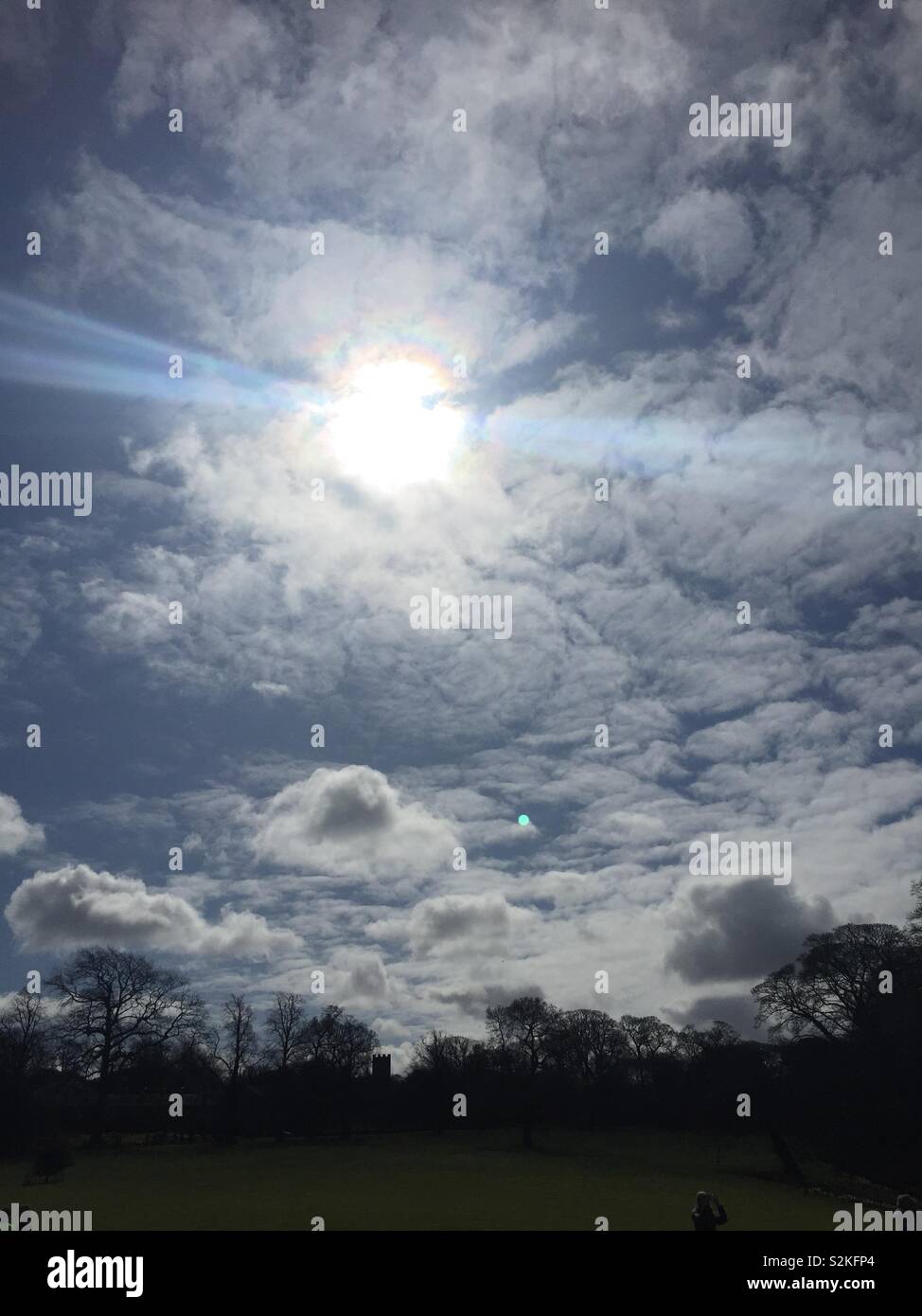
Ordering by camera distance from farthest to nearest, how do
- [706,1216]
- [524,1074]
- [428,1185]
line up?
[524,1074], [428,1185], [706,1216]

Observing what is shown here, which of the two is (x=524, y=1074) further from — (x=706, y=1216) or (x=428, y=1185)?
(x=706, y=1216)

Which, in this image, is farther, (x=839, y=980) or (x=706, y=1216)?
(x=839, y=980)

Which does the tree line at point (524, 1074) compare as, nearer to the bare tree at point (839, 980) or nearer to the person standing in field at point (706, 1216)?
the bare tree at point (839, 980)

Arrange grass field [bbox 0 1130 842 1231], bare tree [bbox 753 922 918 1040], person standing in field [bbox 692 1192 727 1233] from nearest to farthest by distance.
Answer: person standing in field [bbox 692 1192 727 1233], grass field [bbox 0 1130 842 1231], bare tree [bbox 753 922 918 1040]

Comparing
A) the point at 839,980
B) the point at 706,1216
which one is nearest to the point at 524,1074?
the point at 839,980

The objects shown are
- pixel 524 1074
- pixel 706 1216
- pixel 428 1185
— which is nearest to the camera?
pixel 706 1216

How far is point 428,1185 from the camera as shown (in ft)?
202

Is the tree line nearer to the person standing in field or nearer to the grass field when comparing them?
the grass field

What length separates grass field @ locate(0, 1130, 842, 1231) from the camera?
1816 inches

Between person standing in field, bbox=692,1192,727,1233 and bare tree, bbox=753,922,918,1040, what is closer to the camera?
person standing in field, bbox=692,1192,727,1233

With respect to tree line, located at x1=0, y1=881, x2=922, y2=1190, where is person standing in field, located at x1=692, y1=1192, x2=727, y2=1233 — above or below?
above

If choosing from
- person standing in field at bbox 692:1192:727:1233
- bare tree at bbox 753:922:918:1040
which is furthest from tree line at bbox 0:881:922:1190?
person standing in field at bbox 692:1192:727:1233
